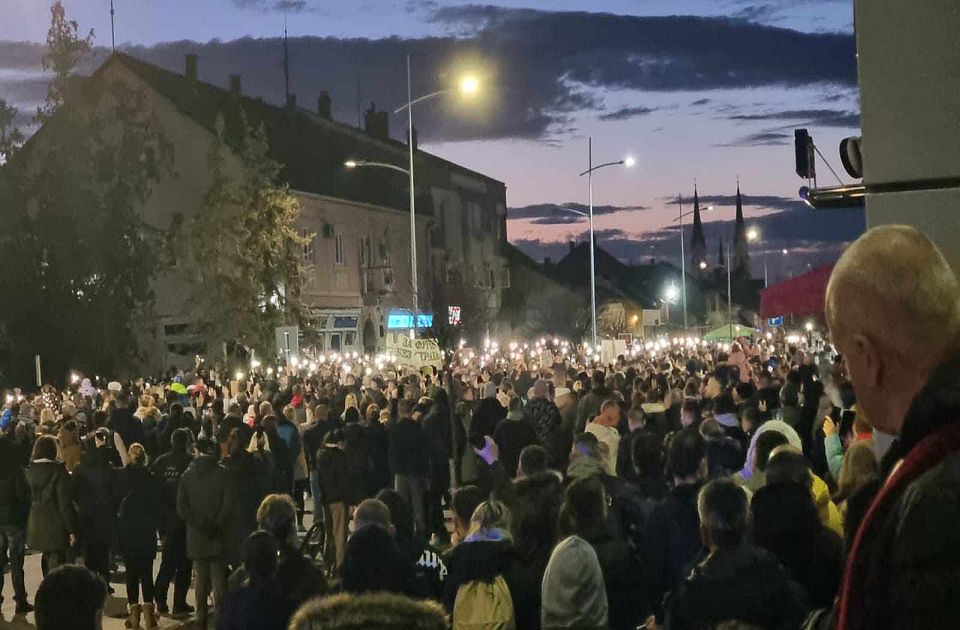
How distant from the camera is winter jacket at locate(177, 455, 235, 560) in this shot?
460 inches

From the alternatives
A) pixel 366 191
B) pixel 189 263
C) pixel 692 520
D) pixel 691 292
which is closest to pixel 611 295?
pixel 691 292

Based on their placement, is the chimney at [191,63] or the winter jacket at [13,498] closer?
the winter jacket at [13,498]

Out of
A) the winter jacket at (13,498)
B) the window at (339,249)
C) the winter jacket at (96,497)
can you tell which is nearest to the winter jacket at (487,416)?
the winter jacket at (96,497)

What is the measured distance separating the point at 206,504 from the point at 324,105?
62.5 meters

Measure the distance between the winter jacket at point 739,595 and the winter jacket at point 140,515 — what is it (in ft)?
25.9

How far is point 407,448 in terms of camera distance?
1535 centimetres

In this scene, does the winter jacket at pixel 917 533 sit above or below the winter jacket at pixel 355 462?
above

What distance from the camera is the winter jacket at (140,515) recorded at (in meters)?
12.2

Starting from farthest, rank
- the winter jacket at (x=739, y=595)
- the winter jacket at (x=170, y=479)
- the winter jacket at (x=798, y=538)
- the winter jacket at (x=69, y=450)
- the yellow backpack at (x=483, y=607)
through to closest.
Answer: the winter jacket at (x=69, y=450)
the winter jacket at (x=170, y=479)
the yellow backpack at (x=483, y=607)
the winter jacket at (x=798, y=538)
the winter jacket at (x=739, y=595)

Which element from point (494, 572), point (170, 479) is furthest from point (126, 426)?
point (494, 572)

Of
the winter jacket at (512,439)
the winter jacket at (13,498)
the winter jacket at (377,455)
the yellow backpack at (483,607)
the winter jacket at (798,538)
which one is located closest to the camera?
the winter jacket at (798,538)

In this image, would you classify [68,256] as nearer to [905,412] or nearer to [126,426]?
[126,426]

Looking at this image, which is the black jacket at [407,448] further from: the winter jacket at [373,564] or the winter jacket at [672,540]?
the winter jacket at [373,564]

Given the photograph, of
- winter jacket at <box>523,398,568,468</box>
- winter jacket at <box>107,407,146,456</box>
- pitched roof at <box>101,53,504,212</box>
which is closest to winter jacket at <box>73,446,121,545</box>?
winter jacket at <box>107,407,146,456</box>
